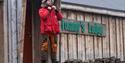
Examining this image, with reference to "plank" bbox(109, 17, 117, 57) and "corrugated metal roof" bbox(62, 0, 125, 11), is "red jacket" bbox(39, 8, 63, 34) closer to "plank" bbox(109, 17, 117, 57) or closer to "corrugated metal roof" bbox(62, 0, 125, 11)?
"corrugated metal roof" bbox(62, 0, 125, 11)

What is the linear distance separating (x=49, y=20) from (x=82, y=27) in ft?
7.62

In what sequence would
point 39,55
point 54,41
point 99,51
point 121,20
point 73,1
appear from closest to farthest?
point 54,41 < point 39,55 < point 73,1 < point 99,51 < point 121,20

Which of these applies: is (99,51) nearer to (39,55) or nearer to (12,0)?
(39,55)

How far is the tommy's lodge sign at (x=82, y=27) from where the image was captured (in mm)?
10133

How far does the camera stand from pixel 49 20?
328 inches

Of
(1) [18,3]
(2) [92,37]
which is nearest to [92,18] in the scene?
(2) [92,37]

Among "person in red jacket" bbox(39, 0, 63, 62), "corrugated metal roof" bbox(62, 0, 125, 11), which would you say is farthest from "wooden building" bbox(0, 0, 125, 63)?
"person in red jacket" bbox(39, 0, 63, 62)

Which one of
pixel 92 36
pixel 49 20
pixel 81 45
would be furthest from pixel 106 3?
pixel 49 20

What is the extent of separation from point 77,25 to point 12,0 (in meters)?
2.17

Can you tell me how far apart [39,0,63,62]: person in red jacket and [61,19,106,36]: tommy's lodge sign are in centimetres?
157

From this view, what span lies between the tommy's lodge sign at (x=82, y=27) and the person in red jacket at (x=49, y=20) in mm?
1571

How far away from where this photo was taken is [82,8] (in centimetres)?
1062

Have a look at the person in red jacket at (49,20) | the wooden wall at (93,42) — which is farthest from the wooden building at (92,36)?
the person in red jacket at (49,20)

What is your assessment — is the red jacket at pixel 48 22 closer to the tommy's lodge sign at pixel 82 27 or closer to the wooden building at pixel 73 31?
the wooden building at pixel 73 31
